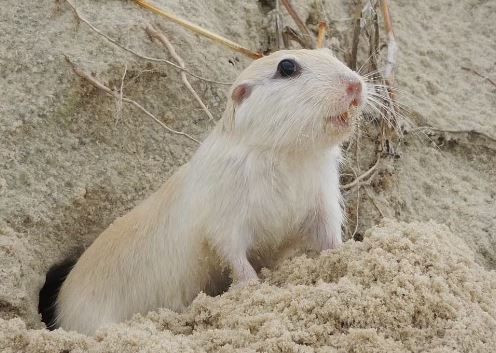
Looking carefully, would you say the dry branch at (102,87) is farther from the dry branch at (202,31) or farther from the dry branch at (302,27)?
the dry branch at (302,27)

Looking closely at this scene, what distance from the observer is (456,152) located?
4.95 m

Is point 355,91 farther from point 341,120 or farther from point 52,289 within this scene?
point 52,289

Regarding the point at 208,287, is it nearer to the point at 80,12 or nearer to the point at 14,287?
the point at 14,287

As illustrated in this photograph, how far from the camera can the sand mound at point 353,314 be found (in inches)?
107

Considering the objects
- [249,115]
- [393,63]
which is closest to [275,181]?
[249,115]

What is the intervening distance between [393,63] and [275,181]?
162 centimetres

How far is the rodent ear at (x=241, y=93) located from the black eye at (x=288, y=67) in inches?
7.1

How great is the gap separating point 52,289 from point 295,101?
1.99 m

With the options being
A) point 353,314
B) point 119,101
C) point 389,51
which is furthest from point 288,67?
point 389,51

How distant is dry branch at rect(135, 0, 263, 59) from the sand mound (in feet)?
5.72

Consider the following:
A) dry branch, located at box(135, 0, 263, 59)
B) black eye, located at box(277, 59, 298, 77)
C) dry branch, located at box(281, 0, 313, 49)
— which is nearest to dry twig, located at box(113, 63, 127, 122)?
dry branch, located at box(135, 0, 263, 59)

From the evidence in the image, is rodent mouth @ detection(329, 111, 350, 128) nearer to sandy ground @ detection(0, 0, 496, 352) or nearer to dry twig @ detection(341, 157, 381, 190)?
sandy ground @ detection(0, 0, 496, 352)

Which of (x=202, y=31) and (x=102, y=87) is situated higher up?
(x=202, y=31)

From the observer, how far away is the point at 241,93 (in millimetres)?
3559
